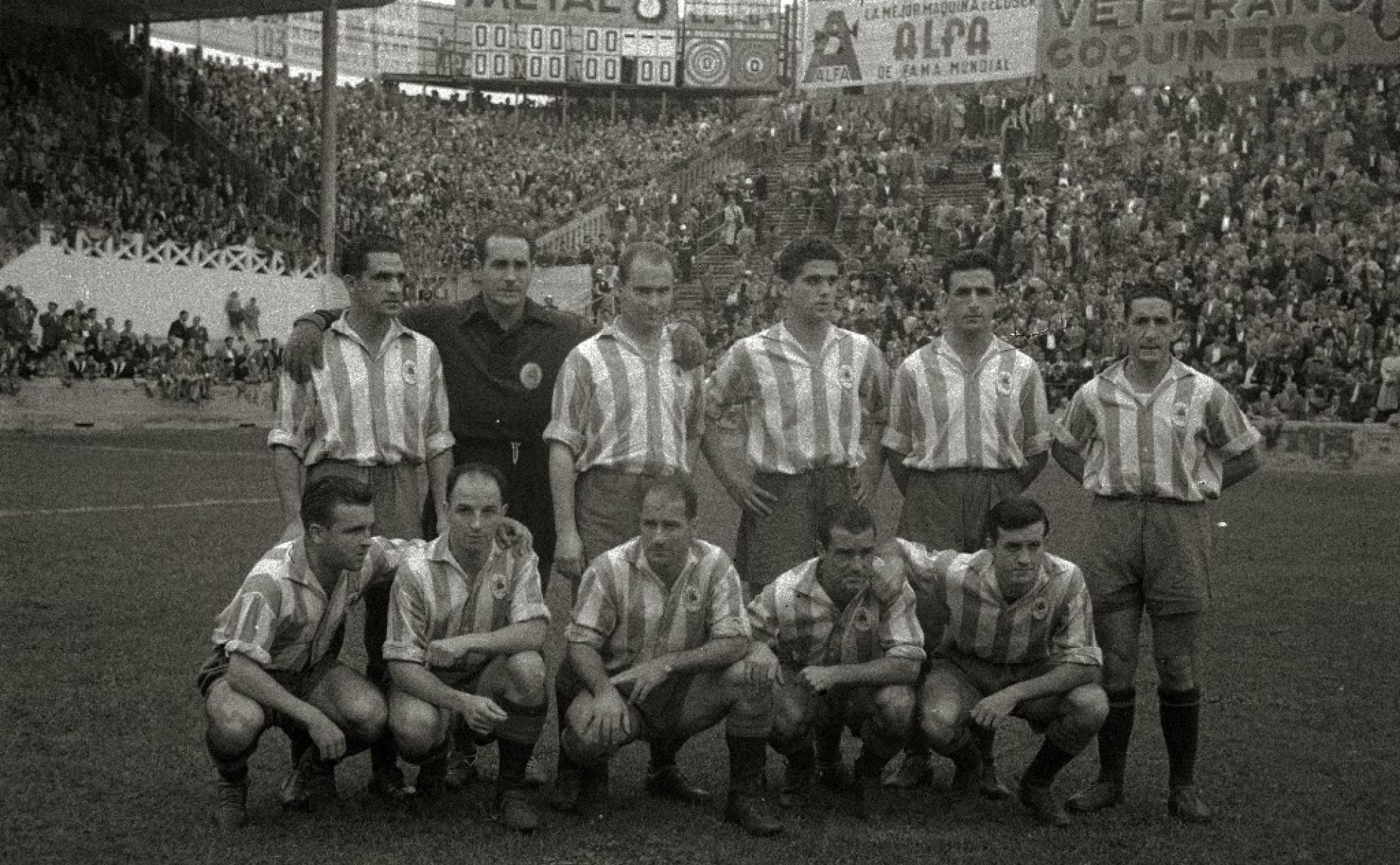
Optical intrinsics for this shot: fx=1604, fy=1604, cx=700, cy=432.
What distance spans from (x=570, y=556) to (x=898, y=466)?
1.33 metres

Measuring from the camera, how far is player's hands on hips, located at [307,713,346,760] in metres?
4.89

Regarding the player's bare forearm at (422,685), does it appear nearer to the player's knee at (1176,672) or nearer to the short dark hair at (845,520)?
the short dark hair at (845,520)

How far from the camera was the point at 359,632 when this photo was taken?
325 inches

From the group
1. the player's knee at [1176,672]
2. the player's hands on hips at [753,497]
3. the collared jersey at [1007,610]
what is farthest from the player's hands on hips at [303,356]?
the player's knee at [1176,672]

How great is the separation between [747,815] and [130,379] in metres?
21.5

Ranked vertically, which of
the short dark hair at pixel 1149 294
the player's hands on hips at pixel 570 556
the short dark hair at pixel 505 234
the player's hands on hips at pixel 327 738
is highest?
the short dark hair at pixel 505 234

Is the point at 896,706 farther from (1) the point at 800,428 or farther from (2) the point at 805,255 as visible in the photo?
(2) the point at 805,255

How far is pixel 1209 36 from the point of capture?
34594 millimetres

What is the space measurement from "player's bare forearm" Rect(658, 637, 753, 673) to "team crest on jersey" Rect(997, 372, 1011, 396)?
1.38 m

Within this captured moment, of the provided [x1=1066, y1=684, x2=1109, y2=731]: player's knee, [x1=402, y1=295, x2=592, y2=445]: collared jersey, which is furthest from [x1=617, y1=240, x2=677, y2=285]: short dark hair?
[x1=1066, y1=684, x2=1109, y2=731]: player's knee

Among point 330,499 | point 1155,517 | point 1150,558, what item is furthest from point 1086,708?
point 330,499

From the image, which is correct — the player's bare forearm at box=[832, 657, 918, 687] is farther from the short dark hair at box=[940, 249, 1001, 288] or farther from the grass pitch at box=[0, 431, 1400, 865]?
the short dark hair at box=[940, 249, 1001, 288]

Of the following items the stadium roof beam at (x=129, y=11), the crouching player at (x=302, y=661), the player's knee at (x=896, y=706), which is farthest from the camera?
the stadium roof beam at (x=129, y=11)

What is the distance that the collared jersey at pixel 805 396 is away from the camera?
5.87 metres
